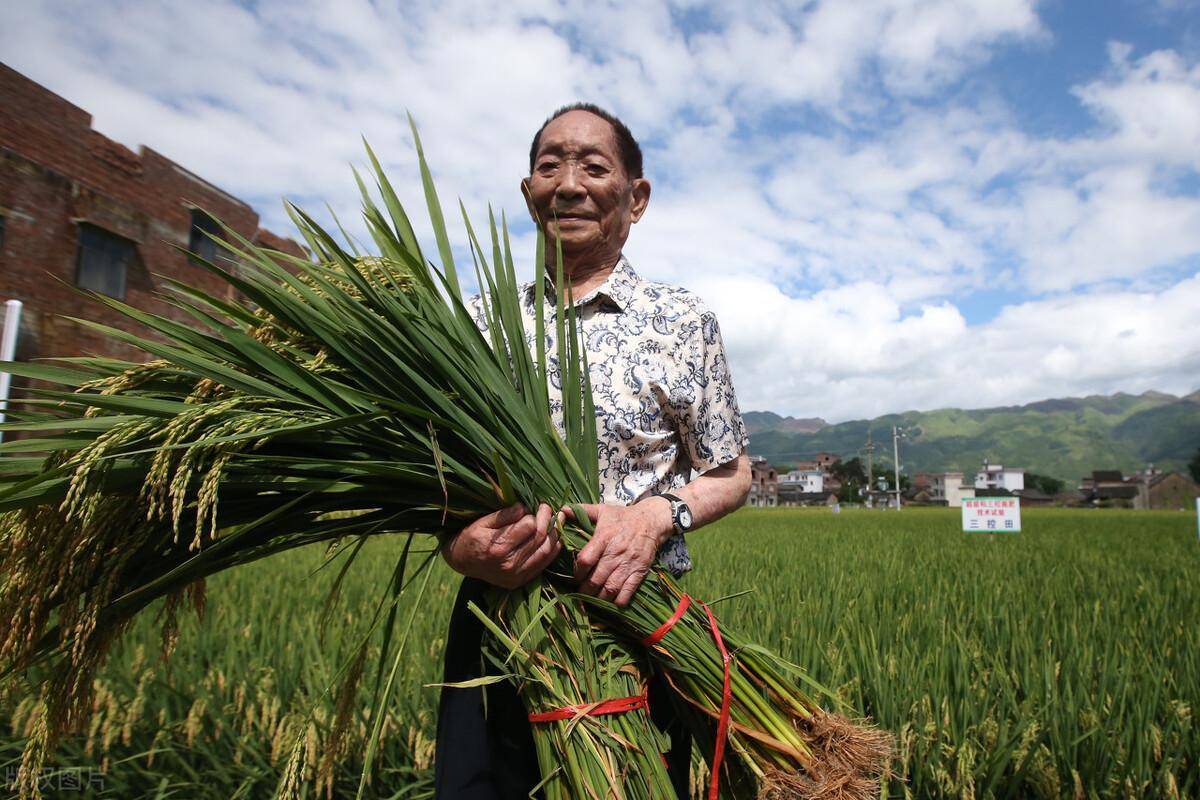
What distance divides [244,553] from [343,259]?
18.8 inches

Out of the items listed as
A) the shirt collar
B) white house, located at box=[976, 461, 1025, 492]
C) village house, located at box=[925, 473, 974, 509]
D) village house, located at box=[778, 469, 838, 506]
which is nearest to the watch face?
the shirt collar

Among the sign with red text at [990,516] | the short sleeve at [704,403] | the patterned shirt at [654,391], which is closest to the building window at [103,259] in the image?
the patterned shirt at [654,391]

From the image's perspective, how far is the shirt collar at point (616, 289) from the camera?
135cm

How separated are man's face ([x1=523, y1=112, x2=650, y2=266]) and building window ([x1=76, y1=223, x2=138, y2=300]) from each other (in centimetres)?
1384

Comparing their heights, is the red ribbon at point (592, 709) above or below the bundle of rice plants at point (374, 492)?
below

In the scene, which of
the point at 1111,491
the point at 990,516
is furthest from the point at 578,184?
the point at 1111,491

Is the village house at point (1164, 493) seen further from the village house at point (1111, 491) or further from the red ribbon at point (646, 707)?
the red ribbon at point (646, 707)

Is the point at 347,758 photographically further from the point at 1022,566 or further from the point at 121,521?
the point at 1022,566

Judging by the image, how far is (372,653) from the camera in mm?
2693

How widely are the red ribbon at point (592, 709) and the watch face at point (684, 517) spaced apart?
0.29 meters

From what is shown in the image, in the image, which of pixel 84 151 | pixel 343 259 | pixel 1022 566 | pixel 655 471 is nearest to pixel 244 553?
pixel 343 259

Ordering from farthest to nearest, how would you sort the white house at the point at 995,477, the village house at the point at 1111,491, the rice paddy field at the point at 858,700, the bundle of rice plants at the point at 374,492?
the white house at the point at 995,477 < the village house at the point at 1111,491 < the rice paddy field at the point at 858,700 < the bundle of rice plants at the point at 374,492

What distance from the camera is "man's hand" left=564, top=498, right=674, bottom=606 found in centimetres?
104

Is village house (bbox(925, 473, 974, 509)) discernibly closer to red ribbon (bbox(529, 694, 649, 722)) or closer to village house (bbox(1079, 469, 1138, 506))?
village house (bbox(1079, 469, 1138, 506))
